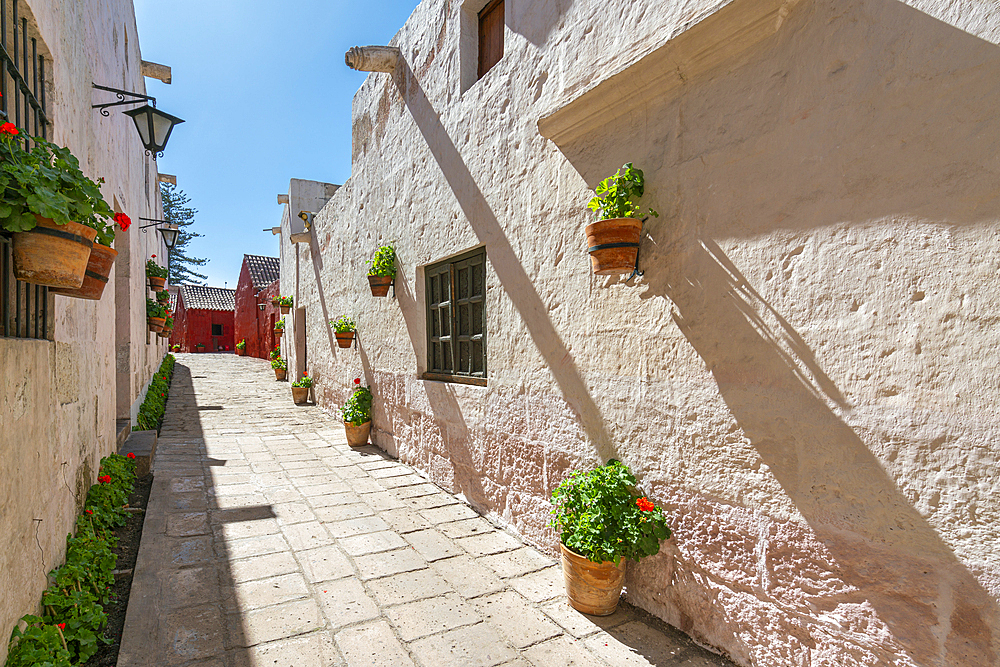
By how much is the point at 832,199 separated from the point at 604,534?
191 cm

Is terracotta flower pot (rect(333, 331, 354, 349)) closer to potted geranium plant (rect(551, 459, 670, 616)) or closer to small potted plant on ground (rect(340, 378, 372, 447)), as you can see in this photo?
small potted plant on ground (rect(340, 378, 372, 447))

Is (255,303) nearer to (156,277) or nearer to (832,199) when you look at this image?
(156,277)

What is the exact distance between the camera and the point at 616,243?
2.72m

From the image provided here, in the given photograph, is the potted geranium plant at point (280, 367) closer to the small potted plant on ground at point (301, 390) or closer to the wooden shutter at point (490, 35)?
the small potted plant on ground at point (301, 390)

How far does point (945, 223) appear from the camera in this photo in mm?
1691

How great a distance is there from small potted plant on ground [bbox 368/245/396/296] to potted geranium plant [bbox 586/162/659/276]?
3685 mm

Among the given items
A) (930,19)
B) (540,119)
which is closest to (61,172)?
(540,119)

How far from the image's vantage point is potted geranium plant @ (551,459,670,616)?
2627mm

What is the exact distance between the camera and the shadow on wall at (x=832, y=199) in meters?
1.66

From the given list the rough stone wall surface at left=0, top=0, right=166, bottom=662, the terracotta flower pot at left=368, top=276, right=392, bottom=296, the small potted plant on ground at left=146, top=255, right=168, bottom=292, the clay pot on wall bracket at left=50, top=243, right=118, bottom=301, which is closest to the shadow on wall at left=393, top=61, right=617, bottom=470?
the terracotta flower pot at left=368, top=276, right=392, bottom=296

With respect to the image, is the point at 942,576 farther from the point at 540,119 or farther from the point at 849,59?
the point at 540,119

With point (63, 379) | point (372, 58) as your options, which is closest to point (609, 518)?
point (63, 379)

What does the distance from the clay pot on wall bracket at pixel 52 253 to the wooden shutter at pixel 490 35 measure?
138 inches

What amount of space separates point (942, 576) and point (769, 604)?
27.2 inches
